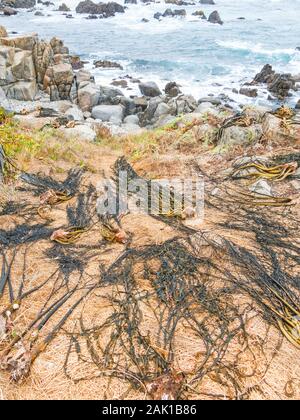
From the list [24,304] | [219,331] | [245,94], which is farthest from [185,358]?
[245,94]

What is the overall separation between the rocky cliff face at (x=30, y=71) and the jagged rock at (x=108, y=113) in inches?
75.8

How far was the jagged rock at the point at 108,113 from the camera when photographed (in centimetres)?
1548

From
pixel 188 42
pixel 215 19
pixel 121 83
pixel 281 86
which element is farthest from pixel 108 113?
pixel 215 19

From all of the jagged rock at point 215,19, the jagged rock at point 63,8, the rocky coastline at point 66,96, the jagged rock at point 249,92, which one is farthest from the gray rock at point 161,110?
the jagged rock at point 63,8

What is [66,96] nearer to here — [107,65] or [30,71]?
[30,71]

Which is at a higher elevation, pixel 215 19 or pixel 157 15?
pixel 157 15

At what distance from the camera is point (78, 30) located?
3241 cm

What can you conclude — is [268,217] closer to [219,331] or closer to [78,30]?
[219,331]

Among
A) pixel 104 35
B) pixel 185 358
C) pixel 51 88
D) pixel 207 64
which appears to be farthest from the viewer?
pixel 104 35

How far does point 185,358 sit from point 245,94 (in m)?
19.5

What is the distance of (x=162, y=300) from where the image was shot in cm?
319

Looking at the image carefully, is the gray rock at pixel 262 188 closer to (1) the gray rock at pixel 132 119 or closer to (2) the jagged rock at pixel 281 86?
(1) the gray rock at pixel 132 119

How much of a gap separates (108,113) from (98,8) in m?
28.9

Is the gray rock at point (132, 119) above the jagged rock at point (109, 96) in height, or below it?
below
